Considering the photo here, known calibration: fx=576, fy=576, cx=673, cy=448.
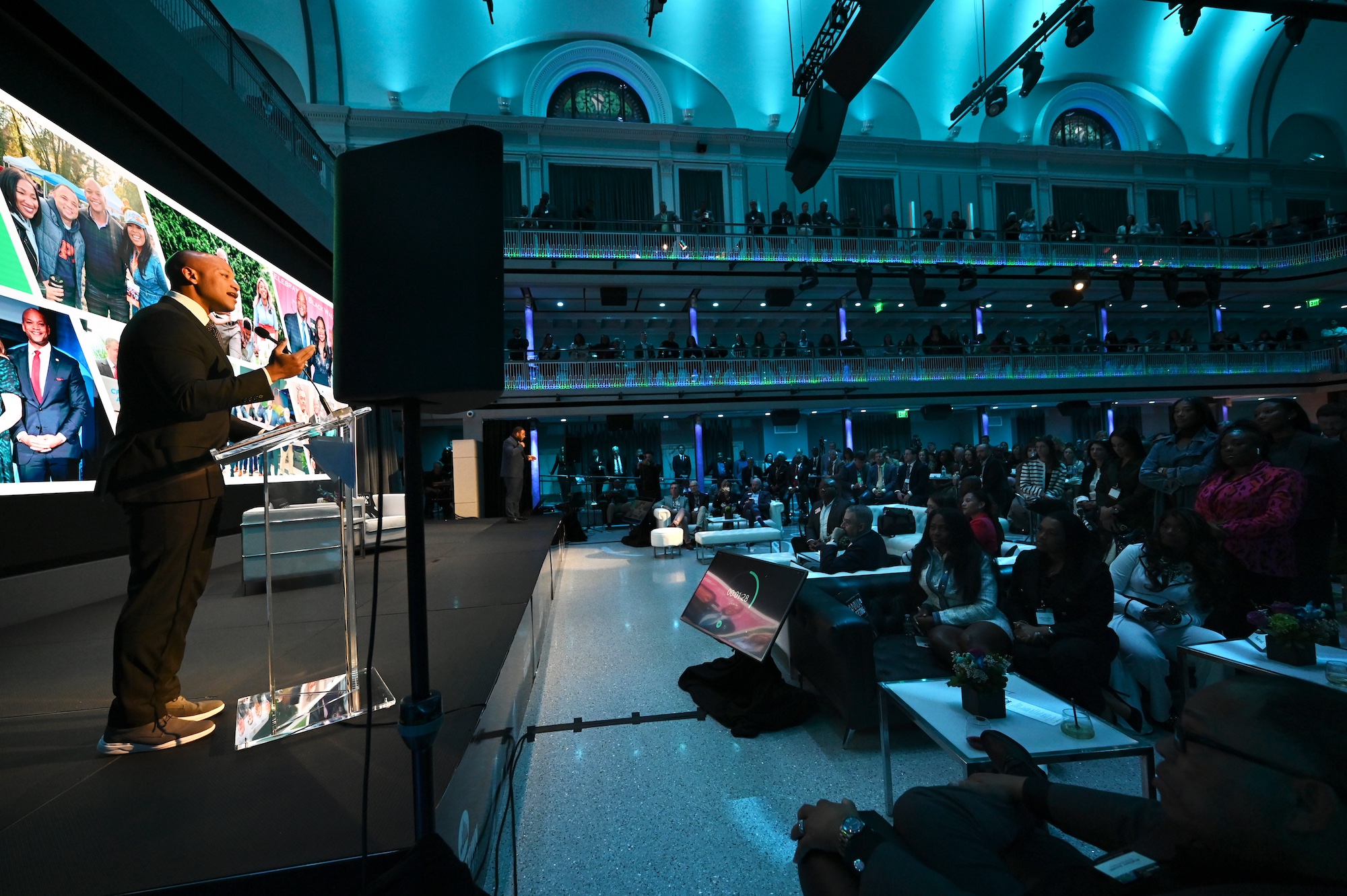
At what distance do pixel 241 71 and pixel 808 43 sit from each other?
1651 cm

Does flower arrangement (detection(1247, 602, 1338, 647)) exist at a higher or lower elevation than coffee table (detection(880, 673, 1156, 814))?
higher

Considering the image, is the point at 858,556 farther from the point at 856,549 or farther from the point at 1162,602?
the point at 1162,602

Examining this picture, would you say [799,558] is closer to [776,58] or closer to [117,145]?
[117,145]

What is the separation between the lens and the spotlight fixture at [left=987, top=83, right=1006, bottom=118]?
39.9 ft

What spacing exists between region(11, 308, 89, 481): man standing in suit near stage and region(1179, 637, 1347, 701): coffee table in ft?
18.8

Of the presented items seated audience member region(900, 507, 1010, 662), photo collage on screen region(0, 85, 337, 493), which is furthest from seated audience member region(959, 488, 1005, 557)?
photo collage on screen region(0, 85, 337, 493)

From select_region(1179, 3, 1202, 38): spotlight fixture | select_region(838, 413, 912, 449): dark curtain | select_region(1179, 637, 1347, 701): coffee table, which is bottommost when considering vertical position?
select_region(1179, 637, 1347, 701): coffee table

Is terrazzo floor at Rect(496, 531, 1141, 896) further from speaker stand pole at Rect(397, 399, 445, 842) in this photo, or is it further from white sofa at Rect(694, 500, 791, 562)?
white sofa at Rect(694, 500, 791, 562)

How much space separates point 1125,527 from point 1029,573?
220cm

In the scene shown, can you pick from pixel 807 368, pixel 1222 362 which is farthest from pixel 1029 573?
pixel 1222 362

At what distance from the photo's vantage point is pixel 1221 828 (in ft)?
2.41

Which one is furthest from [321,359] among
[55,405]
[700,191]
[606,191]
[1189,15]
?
[700,191]

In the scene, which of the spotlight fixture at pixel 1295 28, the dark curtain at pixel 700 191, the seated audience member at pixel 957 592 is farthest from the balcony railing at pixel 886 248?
the seated audience member at pixel 957 592

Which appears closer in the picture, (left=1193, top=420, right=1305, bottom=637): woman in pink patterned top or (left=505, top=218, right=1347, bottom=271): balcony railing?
(left=1193, top=420, right=1305, bottom=637): woman in pink patterned top
